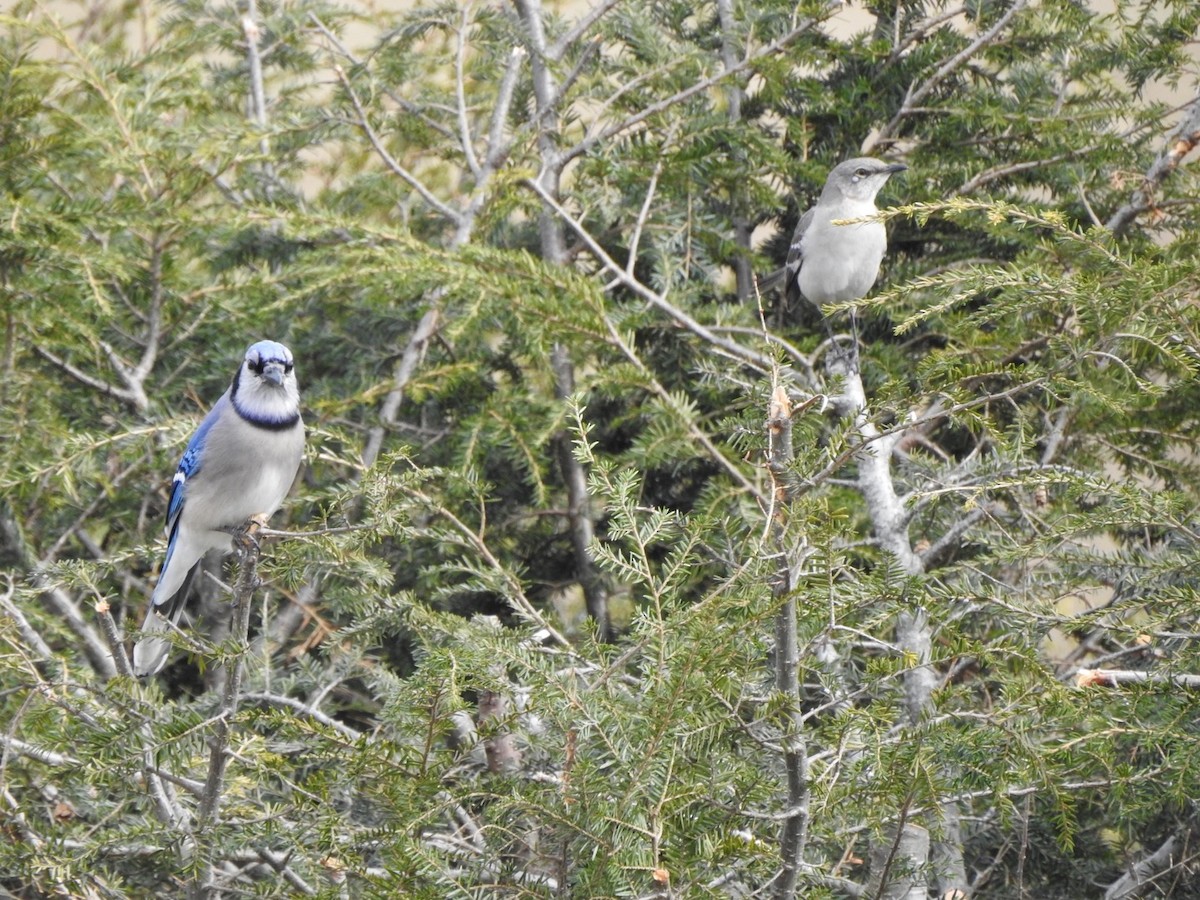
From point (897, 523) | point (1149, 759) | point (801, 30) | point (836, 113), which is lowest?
point (1149, 759)

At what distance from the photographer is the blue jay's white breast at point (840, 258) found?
4.28 metres

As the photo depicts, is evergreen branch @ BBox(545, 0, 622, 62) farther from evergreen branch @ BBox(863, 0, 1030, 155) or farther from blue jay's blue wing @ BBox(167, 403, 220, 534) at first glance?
blue jay's blue wing @ BBox(167, 403, 220, 534)

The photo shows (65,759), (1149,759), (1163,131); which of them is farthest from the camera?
(1163,131)

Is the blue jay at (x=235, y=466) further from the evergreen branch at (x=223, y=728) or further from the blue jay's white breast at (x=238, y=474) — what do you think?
the evergreen branch at (x=223, y=728)

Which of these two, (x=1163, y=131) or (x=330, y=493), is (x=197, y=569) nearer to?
(x=330, y=493)

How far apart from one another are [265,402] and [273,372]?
0.19 metres

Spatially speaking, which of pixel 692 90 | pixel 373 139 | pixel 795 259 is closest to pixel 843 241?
pixel 795 259

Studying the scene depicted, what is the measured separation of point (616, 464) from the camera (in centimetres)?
349

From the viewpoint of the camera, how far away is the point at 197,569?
158 inches

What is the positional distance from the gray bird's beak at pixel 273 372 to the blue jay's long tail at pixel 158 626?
618 millimetres

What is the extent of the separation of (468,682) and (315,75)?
4358 mm

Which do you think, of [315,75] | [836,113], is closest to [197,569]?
[836,113]

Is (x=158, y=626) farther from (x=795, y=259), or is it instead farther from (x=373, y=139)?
(x=795, y=259)

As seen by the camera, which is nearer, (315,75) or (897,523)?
(897,523)
